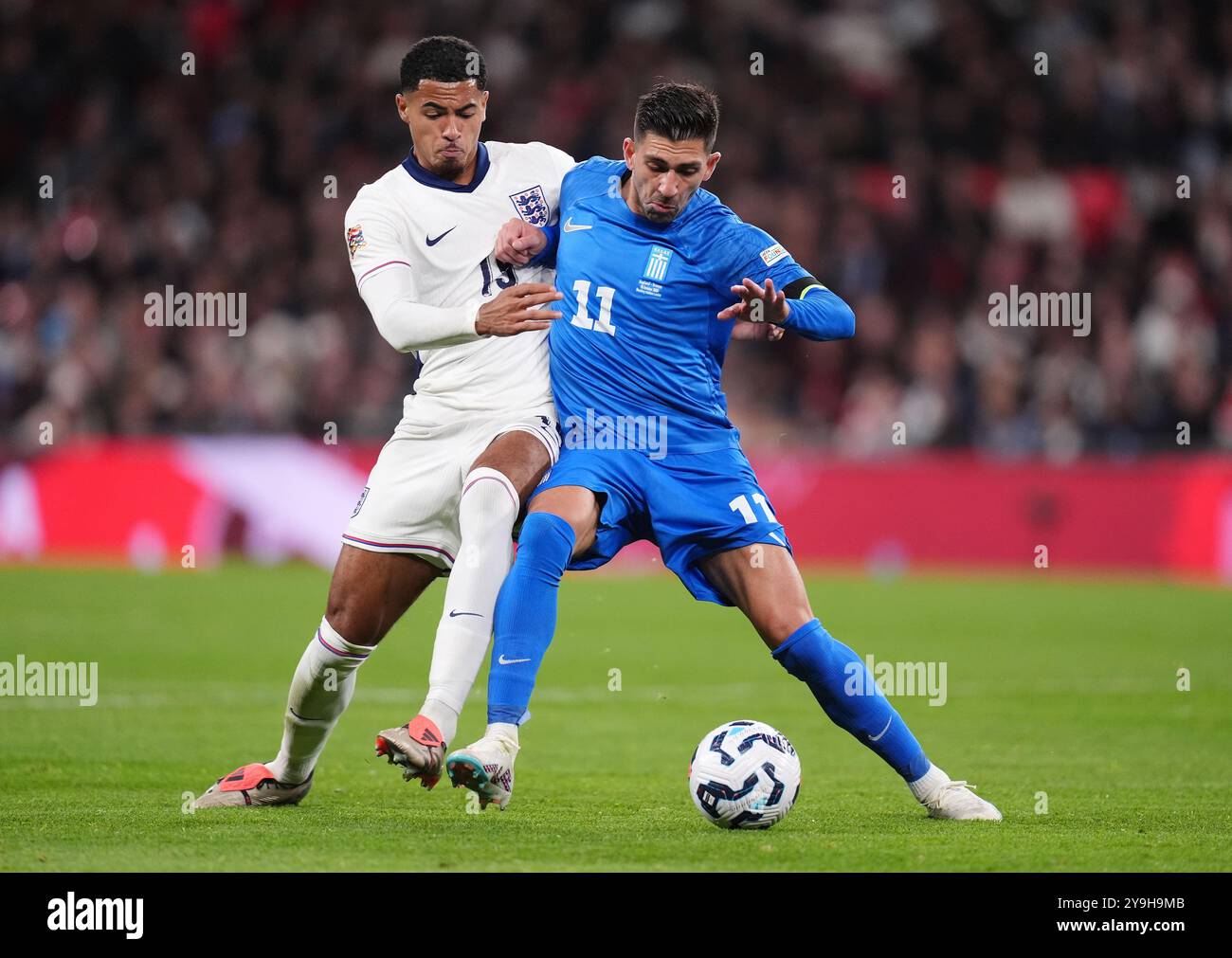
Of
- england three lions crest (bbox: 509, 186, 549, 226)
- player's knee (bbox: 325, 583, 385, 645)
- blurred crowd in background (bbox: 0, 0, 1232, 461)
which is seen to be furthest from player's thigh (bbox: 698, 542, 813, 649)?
blurred crowd in background (bbox: 0, 0, 1232, 461)

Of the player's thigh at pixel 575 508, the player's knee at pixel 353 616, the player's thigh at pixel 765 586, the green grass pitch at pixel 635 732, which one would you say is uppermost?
the player's thigh at pixel 575 508

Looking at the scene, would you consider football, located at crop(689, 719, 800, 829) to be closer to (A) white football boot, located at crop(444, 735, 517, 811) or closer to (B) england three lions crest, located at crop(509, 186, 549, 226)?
(A) white football boot, located at crop(444, 735, 517, 811)

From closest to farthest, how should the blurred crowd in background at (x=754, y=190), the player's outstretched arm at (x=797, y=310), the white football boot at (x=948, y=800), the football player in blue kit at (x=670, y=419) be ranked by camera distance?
the player's outstretched arm at (x=797, y=310) < the football player in blue kit at (x=670, y=419) < the white football boot at (x=948, y=800) < the blurred crowd in background at (x=754, y=190)

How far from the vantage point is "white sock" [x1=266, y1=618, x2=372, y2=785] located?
21.4ft

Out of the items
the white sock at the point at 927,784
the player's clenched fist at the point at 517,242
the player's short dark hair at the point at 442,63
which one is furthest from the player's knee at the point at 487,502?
the white sock at the point at 927,784

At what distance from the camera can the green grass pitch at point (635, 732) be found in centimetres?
564

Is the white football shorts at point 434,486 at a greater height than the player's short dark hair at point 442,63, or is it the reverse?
the player's short dark hair at point 442,63

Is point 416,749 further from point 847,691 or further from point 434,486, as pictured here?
point 847,691

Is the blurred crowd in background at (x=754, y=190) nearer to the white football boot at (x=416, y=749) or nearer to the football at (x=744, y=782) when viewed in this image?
the football at (x=744, y=782)

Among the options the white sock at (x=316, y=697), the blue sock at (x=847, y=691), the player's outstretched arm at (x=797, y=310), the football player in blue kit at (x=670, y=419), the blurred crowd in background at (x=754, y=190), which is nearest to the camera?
the player's outstretched arm at (x=797, y=310)

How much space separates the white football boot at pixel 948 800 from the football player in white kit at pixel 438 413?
1676mm

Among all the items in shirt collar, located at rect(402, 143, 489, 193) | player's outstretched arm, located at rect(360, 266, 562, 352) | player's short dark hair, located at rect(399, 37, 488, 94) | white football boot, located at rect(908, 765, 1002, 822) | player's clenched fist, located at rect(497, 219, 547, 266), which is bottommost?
white football boot, located at rect(908, 765, 1002, 822)

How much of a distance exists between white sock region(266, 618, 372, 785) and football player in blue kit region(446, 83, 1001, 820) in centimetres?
73

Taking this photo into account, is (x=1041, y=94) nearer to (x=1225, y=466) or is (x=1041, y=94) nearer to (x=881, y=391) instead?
(x=881, y=391)
